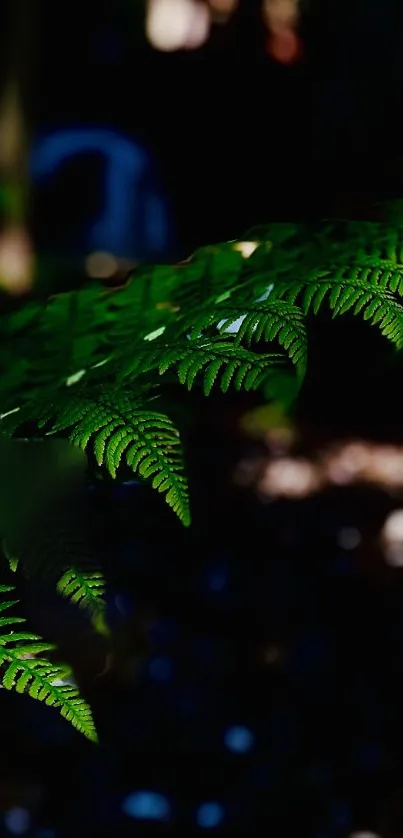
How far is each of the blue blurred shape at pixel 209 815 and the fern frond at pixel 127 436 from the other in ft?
3.86

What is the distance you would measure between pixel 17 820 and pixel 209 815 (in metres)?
0.41

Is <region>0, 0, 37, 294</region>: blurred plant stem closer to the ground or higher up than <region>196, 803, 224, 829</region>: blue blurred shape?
higher up

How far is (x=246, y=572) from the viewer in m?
2.71

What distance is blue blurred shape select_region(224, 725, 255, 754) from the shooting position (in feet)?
6.43

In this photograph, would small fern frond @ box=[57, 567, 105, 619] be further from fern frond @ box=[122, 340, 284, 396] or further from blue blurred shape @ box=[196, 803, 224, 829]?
blue blurred shape @ box=[196, 803, 224, 829]

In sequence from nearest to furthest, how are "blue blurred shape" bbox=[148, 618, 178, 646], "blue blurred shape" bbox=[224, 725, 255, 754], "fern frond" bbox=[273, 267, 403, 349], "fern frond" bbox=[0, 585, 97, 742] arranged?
"fern frond" bbox=[0, 585, 97, 742], "fern frond" bbox=[273, 267, 403, 349], "blue blurred shape" bbox=[224, 725, 255, 754], "blue blurred shape" bbox=[148, 618, 178, 646]

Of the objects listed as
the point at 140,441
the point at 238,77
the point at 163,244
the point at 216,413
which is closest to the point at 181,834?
the point at 140,441

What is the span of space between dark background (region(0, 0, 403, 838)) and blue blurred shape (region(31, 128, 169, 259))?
315mm

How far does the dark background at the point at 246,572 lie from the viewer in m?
1.85

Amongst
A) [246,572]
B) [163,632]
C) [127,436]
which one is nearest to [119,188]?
[246,572]

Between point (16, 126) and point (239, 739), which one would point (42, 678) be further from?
point (16, 126)

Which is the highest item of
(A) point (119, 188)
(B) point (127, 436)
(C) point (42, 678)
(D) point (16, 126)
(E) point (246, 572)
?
(D) point (16, 126)

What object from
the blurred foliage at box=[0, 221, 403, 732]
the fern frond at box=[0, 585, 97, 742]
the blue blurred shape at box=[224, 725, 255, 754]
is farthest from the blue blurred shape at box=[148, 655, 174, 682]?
the fern frond at box=[0, 585, 97, 742]

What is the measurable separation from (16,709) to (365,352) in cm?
185
